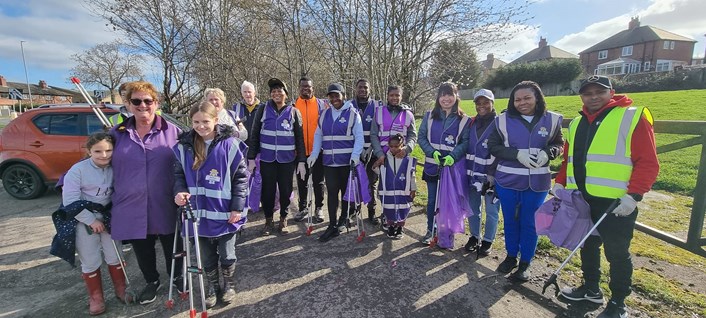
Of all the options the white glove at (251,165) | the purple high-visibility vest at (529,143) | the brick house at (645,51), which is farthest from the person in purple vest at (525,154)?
the brick house at (645,51)

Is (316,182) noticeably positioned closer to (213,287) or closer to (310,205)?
(310,205)

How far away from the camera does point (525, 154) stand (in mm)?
3053

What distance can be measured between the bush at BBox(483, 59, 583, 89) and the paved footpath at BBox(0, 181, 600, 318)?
36.6 metres

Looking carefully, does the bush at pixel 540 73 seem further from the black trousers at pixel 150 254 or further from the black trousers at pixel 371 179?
the black trousers at pixel 150 254

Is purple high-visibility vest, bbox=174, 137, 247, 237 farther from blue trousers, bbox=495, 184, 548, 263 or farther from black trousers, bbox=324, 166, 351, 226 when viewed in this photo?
blue trousers, bbox=495, 184, 548, 263

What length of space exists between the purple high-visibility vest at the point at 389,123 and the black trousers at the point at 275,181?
4.18 feet

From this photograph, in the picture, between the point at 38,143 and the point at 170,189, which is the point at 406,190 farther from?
the point at 38,143

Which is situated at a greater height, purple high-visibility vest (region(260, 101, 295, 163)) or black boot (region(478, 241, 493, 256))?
purple high-visibility vest (region(260, 101, 295, 163))

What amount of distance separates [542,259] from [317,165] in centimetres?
312

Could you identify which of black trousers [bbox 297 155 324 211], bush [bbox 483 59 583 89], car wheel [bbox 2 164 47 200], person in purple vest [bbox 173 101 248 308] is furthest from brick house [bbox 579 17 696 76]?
car wheel [bbox 2 164 47 200]

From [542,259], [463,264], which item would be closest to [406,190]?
[463,264]

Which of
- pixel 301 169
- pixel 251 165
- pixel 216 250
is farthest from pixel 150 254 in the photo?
pixel 301 169

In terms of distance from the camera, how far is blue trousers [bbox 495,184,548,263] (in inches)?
126

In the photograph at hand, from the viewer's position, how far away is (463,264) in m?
3.60
